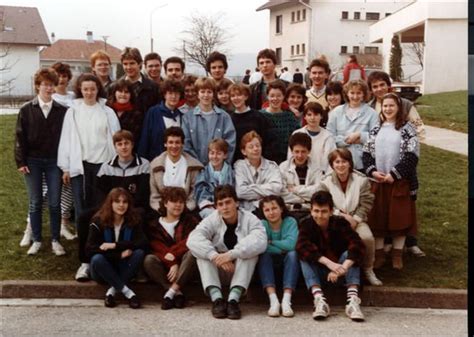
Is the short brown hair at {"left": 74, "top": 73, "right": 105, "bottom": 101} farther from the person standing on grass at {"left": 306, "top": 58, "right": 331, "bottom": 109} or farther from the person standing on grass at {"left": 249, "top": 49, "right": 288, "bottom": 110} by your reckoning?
the person standing on grass at {"left": 306, "top": 58, "right": 331, "bottom": 109}

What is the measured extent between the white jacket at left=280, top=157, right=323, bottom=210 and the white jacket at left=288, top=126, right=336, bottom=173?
0.06 metres

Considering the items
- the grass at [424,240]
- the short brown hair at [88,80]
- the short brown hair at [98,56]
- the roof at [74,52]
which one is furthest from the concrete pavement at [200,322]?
the roof at [74,52]

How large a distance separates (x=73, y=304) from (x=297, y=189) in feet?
6.66

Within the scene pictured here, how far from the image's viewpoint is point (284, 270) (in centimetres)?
508

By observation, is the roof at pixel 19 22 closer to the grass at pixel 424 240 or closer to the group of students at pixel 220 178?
the group of students at pixel 220 178

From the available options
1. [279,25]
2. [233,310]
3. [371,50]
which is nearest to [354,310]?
[233,310]

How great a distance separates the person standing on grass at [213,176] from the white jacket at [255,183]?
0.28ft

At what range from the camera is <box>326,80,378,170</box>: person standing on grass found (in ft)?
19.2

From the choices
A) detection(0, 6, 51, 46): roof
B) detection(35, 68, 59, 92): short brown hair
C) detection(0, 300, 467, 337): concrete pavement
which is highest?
detection(0, 6, 51, 46): roof

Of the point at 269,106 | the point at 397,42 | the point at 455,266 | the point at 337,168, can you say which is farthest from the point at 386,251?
the point at 397,42

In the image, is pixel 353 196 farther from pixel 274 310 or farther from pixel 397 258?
pixel 274 310

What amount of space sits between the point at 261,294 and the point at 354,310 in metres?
0.78

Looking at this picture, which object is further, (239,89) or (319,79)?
(319,79)

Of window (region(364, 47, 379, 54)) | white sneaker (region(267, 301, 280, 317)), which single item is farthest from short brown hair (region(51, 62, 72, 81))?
window (region(364, 47, 379, 54))
